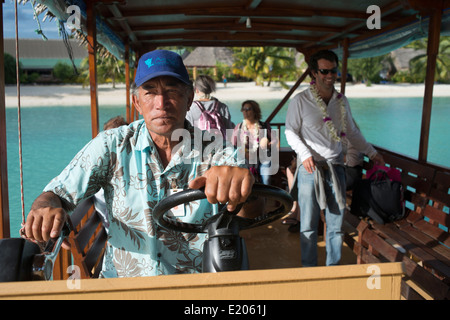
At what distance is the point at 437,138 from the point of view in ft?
64.8

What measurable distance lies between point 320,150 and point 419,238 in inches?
A: 43.5

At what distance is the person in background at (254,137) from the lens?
4.93 metres

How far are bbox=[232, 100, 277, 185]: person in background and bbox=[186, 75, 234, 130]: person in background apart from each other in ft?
2.70

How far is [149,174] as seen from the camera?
5.19 ft

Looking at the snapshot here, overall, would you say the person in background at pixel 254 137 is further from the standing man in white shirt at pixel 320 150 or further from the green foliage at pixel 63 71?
the green foliage at pixel 63 71

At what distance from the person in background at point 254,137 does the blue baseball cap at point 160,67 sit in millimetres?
3312

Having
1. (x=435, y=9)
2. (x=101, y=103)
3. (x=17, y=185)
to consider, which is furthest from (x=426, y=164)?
(x=101, y=103)

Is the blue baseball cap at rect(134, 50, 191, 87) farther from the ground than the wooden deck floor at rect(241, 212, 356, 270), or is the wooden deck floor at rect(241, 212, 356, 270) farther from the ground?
the blue baseball cap at rect(134, 50, 191, 87)

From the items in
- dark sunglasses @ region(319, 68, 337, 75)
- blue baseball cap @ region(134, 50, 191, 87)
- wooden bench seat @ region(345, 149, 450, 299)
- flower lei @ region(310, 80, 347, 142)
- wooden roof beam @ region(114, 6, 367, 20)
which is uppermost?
wooden roof beam @ region(114, 6, 367, 20)

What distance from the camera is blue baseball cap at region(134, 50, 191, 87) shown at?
1.54m

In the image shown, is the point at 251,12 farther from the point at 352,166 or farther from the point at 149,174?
the point at 149,174

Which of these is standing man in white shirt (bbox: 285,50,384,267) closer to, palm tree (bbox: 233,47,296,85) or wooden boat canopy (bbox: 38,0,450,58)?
wooden boat canopy (bbox: 38,0,450,58)

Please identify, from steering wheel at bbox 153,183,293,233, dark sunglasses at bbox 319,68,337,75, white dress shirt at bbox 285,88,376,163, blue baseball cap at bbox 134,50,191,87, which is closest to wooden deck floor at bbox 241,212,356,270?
white dress shirt at bbox 285,88,376,163
